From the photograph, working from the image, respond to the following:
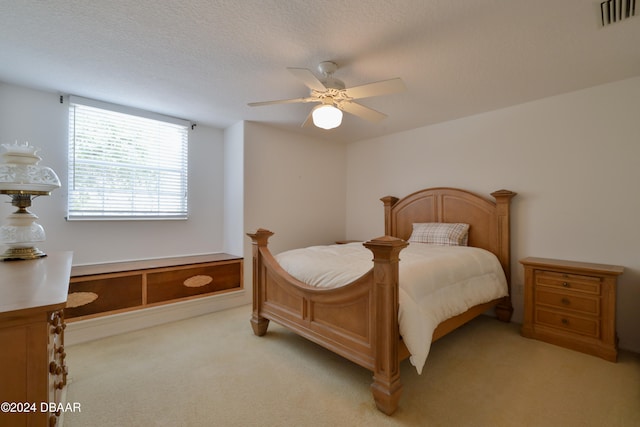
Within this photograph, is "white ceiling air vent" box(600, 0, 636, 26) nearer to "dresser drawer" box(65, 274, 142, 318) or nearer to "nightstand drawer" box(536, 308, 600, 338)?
"nightstand drawer" box(536, 308, 600, 338)

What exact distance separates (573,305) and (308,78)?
290 cm

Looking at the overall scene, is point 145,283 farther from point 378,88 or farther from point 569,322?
point 569,322

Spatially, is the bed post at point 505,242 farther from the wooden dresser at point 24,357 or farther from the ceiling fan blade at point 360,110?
the wooden dresser at point 24,357

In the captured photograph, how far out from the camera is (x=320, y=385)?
76.8 inches

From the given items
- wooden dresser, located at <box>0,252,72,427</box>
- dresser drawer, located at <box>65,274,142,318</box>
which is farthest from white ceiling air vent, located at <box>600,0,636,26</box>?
dresser drawer, located at <box>65,274,142,318</box>

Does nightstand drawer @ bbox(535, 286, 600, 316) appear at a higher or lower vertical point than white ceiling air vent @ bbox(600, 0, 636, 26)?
lower

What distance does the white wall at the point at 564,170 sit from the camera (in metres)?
2.51

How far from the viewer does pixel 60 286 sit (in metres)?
0.96

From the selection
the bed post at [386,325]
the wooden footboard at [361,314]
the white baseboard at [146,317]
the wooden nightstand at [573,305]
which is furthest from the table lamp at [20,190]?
the wooden nightstand at [573,305]

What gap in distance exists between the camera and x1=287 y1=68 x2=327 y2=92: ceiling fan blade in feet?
5.97

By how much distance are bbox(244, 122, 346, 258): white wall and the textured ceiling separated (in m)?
1.02

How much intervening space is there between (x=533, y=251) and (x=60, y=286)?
3768mm

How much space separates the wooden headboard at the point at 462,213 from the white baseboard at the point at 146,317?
236 centimetres

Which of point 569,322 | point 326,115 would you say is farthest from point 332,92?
point 569,322
